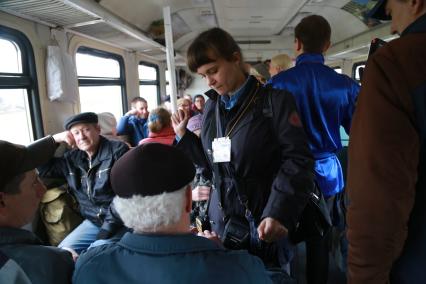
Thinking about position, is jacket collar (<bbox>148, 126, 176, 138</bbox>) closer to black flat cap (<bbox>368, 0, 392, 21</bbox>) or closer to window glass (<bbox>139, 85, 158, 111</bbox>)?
black flat cap (<bbox>368, 0, 392, 21</bbox>)

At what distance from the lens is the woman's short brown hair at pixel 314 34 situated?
74.1 inches

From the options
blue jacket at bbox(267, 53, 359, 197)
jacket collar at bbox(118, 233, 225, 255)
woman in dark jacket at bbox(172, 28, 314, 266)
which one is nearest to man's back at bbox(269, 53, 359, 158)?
blue jacket at bbox(267, 53, 359, 197)

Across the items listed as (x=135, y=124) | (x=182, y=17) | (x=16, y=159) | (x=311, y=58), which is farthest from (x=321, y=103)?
(x=182, y=17)

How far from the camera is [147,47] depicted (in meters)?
5.79

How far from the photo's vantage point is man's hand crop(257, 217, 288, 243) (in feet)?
4.30

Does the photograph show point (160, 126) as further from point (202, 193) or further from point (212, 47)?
point (212, 47)

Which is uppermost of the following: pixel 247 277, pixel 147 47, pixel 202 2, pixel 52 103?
pixel 202 2

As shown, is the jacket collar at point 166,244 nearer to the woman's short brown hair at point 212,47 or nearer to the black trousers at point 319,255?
the woman's short brown hair at point 212,47

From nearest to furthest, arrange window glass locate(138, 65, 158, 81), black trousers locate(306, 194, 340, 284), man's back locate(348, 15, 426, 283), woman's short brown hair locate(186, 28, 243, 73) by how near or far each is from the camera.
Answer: man's back locate(348, 15, 426, 283) < woman's short brown hair locate(186, 28, 243, 73) < black trousers locate(306, 194, 340, 284) < window glass locate(138, 65, 158, 81)

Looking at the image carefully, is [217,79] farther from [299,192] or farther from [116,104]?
[116,104]

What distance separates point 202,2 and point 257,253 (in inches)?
198

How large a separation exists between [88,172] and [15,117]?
1155mm

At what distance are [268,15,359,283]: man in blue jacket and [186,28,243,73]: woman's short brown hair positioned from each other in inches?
21.4

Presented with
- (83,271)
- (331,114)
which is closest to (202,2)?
(331,114)
